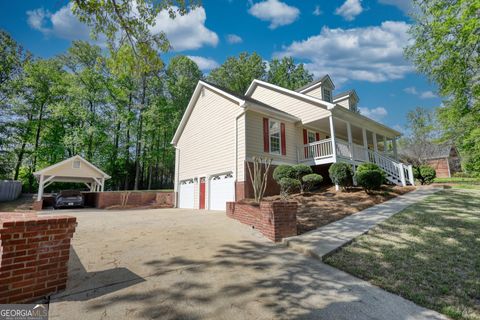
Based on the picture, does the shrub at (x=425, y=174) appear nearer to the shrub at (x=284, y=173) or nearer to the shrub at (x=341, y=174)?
the shrub at (x=341, y=174)

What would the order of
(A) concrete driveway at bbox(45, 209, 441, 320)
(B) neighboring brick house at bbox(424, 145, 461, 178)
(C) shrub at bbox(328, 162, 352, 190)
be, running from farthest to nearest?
(B) neighboring brick house at bbox(424, 145, 461, 178) < (C) shrub at bbox(328, 162, 352, 190) < (A) concrete driveway at bbox(45, 209, 441, 320)

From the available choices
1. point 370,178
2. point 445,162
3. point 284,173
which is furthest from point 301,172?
point 445,162

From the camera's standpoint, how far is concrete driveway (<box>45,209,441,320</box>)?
256 centimetres

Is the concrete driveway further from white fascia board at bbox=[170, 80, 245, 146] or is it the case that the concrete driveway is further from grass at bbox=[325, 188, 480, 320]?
white fascia board at bbox=[170, 80, 245, 146]

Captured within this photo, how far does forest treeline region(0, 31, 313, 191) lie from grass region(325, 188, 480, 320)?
70.4 ft

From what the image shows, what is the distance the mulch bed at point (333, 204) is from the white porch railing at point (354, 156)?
5.66ft

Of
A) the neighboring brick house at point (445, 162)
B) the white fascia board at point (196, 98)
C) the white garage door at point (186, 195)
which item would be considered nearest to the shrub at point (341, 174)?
the white fascia board at point (196, 98)

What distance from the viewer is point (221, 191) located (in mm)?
12141

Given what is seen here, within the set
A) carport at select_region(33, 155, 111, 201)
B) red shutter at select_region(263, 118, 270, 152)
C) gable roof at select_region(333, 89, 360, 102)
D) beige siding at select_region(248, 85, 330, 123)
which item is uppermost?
gable roof at select_region(333, 89, 360, 102)

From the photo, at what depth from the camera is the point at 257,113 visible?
11984 mm

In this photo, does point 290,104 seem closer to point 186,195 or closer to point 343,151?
point 343,151

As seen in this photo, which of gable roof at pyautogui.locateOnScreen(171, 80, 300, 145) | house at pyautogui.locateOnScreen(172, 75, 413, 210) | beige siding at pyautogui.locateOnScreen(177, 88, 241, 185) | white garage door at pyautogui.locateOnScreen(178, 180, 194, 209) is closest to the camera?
gable roof at pyautogui.locateOnScreen(171, 80, 300, 145)

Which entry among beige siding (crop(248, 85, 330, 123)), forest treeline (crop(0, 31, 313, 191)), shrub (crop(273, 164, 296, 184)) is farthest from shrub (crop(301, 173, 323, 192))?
forest treeline (crop(0, 31, 313, 191))

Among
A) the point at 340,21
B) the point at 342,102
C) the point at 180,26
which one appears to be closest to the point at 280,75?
the point at 342,102
